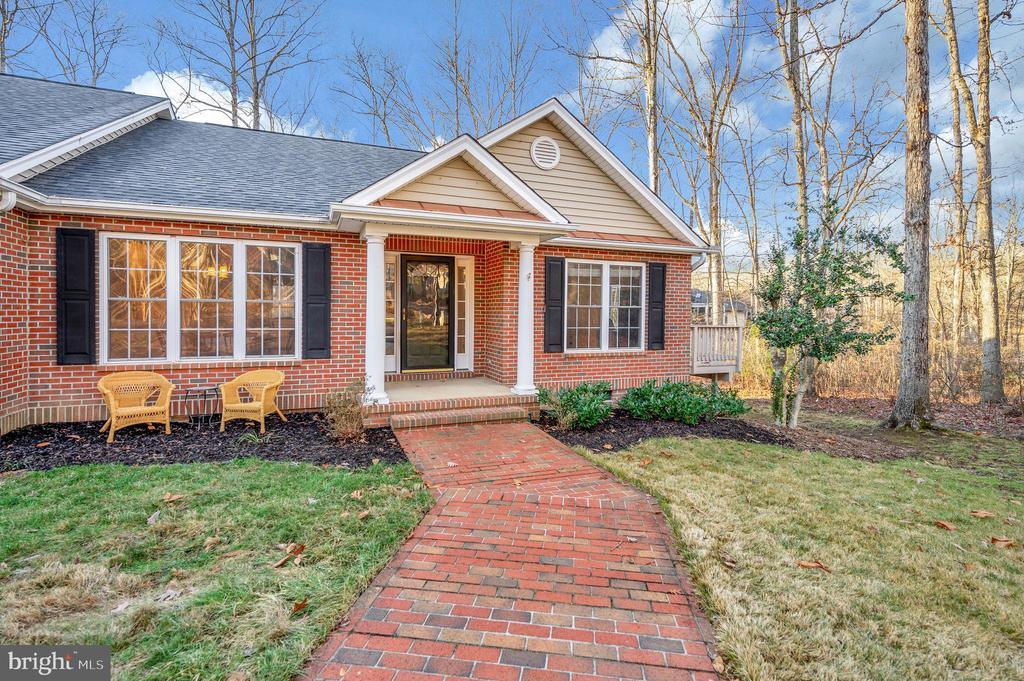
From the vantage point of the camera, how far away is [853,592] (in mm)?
2979

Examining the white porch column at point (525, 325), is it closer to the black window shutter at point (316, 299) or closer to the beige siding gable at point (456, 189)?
the beige siding gable at point (456, 189)

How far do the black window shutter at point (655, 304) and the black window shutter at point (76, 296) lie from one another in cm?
863

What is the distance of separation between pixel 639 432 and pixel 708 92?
1452cm

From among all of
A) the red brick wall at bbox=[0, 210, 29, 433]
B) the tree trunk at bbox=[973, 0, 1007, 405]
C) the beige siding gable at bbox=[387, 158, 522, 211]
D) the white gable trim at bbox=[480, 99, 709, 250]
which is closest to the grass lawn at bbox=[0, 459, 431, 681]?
the red brick wall at bbox=[0, 210, 29, 433]

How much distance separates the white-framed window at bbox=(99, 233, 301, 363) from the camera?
649 cm

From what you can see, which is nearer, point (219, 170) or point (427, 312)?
point (219, 170)

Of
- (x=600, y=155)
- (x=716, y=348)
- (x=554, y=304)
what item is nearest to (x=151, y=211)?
(x=554, y=304)

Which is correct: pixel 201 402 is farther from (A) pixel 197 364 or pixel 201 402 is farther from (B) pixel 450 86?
(B) pixel 450 86

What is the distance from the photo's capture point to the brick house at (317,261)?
20.3 ft

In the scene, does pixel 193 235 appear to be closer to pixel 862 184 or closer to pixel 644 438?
pixel 644 438

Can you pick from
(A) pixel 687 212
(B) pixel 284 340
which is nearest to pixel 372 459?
(B) pixel 284 340

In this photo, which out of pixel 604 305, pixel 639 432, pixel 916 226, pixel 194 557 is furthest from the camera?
pixel 604 305

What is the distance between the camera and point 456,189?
721cm

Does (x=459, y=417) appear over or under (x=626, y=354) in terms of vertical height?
under
